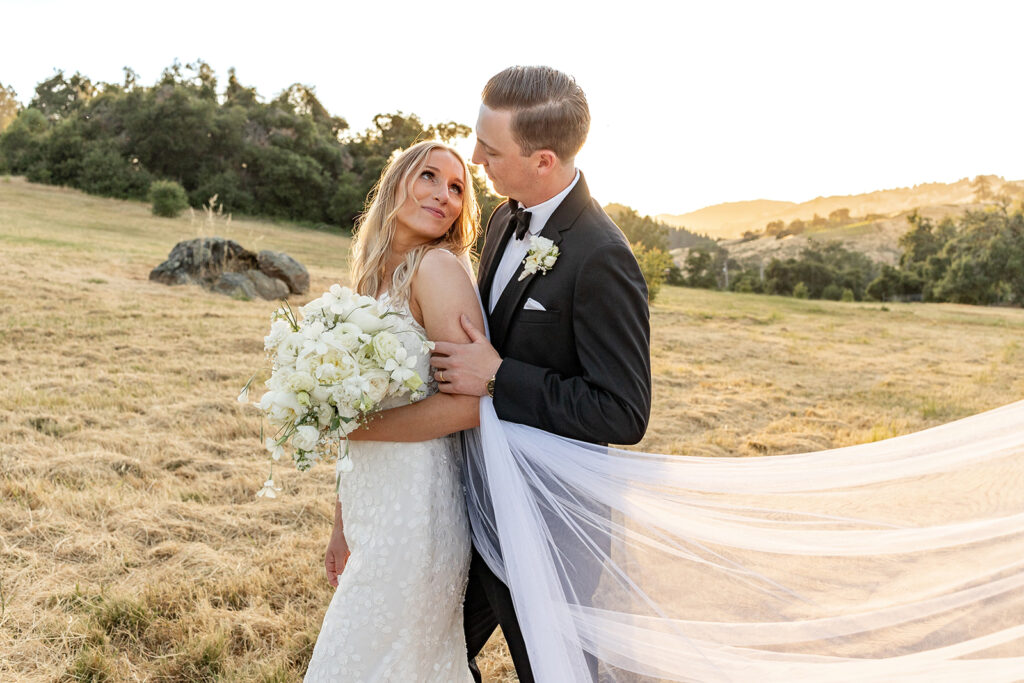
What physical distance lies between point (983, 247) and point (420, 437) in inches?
1681

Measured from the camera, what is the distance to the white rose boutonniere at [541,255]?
223 centimetres

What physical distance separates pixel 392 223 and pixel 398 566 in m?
1.24

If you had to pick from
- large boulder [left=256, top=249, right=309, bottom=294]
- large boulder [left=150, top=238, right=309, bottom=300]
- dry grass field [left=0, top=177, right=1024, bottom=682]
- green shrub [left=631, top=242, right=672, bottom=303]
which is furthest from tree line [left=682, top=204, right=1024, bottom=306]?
large boulder [left=150, top=238, right=309, bottom=300]

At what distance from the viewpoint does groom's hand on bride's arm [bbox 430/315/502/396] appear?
7.25 feet

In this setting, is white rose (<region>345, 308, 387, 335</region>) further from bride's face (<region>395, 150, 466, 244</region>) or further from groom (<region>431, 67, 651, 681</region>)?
bride's face (<region>395, 150, 466, 244</region>)

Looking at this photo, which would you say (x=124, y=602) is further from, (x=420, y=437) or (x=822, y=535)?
(x=822, y=535)

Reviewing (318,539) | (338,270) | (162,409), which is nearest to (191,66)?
(338,270)

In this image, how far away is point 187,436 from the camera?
6535 millimetres

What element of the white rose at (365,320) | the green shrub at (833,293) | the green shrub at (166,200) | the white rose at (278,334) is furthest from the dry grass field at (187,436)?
the green shrub at (833,293)

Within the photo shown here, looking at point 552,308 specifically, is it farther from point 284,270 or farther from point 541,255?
point 284,270

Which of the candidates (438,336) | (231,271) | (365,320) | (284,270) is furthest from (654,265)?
(365,320)

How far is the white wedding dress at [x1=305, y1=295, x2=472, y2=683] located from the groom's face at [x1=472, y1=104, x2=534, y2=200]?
554mm

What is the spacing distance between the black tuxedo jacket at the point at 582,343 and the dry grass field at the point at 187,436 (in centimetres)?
201

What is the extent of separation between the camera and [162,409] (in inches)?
280
